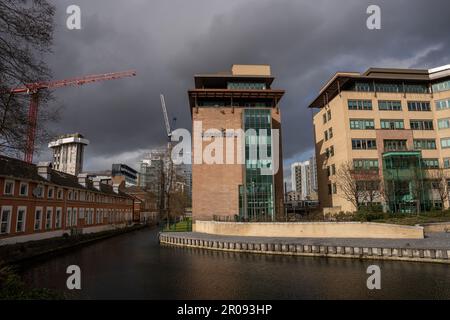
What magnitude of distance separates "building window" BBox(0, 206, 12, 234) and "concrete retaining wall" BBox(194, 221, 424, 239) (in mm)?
24332

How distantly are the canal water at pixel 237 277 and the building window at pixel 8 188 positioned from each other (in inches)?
307

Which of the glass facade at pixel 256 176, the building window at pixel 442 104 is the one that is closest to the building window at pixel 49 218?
the glass facade at pixel 256 176

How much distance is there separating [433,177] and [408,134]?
819 cm

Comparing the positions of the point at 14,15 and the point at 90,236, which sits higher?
the point at 14,15

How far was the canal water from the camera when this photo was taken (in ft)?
53.0

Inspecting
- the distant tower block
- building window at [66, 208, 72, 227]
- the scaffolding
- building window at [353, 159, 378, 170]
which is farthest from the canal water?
the distant tower block

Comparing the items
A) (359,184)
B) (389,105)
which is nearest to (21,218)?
(359,184)

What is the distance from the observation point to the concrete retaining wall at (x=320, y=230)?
30625 millimetres

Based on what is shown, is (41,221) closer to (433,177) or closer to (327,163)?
(327,163)

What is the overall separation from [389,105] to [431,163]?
12.3 meters

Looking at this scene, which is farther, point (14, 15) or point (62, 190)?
point (62, 190)

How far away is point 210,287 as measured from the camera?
57.6 ft

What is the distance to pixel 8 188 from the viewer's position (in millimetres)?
28438

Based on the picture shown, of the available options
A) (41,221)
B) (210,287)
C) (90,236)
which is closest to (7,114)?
(210,287)
